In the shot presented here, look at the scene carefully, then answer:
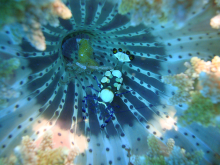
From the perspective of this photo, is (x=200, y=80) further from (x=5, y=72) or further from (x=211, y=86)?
(x=5, y=72)

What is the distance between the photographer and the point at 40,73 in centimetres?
246

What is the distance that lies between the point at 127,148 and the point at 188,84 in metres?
1.56

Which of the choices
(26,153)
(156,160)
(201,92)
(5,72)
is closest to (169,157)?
(156,160)

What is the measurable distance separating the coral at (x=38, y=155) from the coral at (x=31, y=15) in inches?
46.3

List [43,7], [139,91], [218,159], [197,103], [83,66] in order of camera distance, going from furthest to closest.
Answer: [83,66]
[139,91]
[218,159]
[197,103]
[43,7]

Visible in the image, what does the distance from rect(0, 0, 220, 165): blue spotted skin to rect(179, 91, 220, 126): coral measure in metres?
0.51

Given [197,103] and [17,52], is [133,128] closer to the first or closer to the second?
[197,103]

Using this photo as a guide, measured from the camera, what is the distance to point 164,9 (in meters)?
1.56

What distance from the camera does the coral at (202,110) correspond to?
1.62 metres

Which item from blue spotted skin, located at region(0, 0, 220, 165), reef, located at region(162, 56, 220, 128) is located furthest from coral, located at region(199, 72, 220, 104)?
blue spotted skin, located at region(0, 0, 220, 165)

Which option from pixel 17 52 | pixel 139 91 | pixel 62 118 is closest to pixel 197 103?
pixel 139 91

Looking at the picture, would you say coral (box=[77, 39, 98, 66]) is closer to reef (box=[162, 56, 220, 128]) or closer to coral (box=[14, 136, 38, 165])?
reef (box=[162, 56, 220, 128])

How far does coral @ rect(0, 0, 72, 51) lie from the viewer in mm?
1410

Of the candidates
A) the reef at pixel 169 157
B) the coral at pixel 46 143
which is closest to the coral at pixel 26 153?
the coral at pixel 46 143
